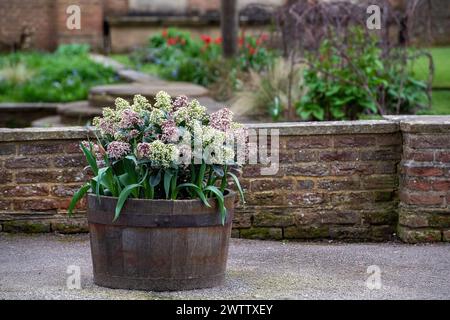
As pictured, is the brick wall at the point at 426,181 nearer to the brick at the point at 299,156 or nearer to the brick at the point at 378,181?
the brick at the point at 378,181

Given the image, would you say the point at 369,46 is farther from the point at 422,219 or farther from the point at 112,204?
the point at 112,204

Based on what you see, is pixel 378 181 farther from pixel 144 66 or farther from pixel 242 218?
pixel 144 66

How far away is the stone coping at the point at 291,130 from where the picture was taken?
21.7ft

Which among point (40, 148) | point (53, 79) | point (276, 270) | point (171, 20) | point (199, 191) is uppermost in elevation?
point (171, 20)

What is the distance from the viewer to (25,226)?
6754 mm

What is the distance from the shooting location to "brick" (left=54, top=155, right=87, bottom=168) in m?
6.68

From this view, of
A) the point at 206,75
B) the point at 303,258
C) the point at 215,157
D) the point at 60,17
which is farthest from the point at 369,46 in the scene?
the point at 60,17

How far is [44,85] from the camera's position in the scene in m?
14.1

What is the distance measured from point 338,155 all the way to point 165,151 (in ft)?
7.13

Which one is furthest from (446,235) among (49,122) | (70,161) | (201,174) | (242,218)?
(49,122)

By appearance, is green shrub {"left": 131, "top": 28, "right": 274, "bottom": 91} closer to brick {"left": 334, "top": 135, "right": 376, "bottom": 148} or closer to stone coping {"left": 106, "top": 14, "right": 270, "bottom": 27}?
stone coping {"left": 106, "top": 14, "right": 270, "bottom": 27}

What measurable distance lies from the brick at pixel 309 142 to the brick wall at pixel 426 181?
1.81 ft

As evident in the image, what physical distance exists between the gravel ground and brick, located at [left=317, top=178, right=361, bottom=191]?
0.41 m

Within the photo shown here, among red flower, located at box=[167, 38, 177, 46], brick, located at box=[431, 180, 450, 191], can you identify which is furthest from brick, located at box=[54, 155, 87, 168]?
red flower, located at box=[167, 38, 177, 46]
